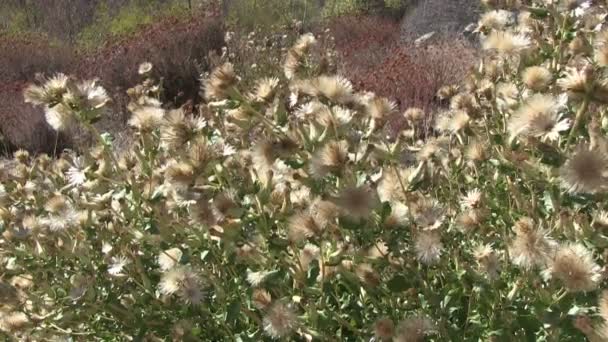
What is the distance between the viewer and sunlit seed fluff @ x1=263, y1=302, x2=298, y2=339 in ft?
5.48

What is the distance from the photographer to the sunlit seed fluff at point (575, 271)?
143 centimetres

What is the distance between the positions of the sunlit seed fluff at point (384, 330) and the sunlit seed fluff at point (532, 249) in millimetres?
317

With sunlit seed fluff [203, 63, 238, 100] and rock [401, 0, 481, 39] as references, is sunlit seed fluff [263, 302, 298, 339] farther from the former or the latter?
rock [401, 0, 481, 39]

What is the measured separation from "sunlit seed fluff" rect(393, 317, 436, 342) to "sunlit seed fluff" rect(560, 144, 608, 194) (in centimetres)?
44

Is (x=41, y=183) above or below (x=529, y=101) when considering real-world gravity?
below

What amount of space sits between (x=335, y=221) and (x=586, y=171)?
1.79ft

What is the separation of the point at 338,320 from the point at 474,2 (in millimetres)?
9162

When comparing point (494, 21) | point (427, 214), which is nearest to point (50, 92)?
point (427, 214)

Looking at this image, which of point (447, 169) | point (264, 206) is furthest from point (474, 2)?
point (264, 206)

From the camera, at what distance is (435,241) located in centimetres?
162

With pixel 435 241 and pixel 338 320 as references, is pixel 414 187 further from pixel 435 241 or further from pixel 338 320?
pixel 338 320

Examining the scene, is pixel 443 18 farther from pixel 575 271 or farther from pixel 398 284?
pixel 575 271

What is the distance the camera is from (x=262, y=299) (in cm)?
179

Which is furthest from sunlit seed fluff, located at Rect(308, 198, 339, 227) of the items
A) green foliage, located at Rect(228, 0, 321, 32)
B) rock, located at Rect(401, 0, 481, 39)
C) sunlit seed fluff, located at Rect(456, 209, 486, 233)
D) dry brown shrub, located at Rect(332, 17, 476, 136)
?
rock, located at Rect(401, 0, 481, 39)
